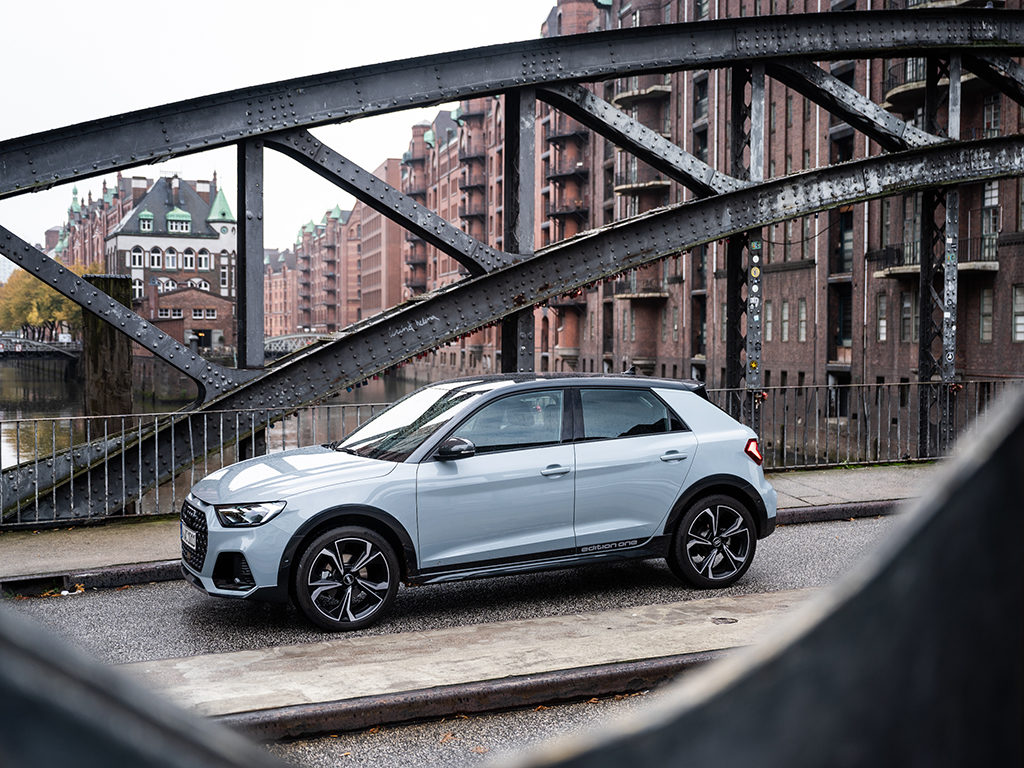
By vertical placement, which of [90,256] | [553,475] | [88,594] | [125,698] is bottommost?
[88,594]

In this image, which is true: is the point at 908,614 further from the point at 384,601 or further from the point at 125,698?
the point at 384,601

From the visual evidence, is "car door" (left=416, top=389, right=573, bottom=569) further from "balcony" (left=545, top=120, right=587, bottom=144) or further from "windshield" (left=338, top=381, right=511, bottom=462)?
"balcony" (left=545, top=120, right=587, bottom=144)

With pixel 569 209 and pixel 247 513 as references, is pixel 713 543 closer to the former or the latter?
pixel 247 513

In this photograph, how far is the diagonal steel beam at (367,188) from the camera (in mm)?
11898

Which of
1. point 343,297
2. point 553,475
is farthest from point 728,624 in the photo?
point 343,297

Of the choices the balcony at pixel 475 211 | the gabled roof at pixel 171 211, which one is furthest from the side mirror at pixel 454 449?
the gabled roof at pixel 171 211

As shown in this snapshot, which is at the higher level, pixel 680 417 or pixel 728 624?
pixel 680 417

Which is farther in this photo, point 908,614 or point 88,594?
point 88,594

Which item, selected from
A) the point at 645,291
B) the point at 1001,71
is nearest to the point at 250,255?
the point at 1001,71

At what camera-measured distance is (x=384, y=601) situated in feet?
24.3

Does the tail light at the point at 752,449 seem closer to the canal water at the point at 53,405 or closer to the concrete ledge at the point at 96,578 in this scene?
the concrete ledge at the point at 96,578

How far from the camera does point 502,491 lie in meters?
7.77

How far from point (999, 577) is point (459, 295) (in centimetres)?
1205

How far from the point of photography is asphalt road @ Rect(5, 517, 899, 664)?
23.4 feet
